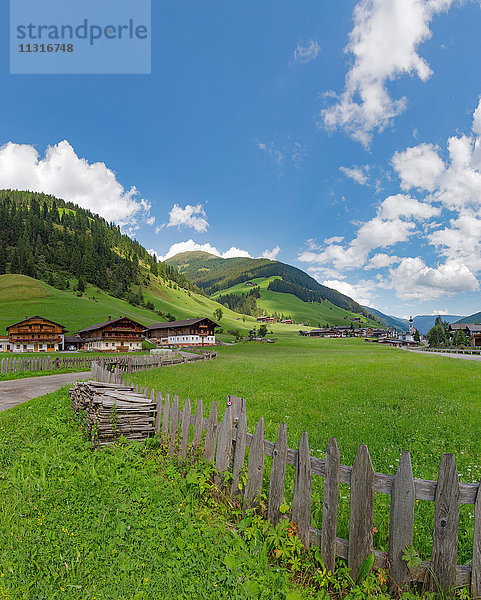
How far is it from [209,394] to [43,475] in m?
8.64

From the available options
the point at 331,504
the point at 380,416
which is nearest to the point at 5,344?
the point at 380,416

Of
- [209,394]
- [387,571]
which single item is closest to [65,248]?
[209,394]

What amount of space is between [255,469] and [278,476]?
0.51 meters

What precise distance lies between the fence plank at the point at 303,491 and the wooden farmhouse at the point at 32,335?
9136 centimetres

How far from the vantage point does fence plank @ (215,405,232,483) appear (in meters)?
5.35

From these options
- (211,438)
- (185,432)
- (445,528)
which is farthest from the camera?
(185,432)

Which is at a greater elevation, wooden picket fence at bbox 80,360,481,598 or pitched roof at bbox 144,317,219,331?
pitched roof at bbox 144,317,219,331

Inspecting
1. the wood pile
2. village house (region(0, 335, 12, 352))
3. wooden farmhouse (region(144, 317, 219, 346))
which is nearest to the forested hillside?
wooden farmhouse (region(144, 317, 219, 346))

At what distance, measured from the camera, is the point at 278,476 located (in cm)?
433

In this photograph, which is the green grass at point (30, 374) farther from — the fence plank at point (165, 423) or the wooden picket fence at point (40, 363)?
the fence plank at point (165, 423)

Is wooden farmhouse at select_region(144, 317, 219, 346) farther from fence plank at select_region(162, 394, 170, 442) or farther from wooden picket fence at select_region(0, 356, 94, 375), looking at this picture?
fence plank at select_region(162, 394, 170, 442)

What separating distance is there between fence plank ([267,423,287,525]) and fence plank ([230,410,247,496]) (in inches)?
30.2

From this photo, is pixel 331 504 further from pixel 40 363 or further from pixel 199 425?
pixel 40 363

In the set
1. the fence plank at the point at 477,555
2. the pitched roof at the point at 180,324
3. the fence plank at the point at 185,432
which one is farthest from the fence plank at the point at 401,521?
the pitched roof at the point at 180,324
